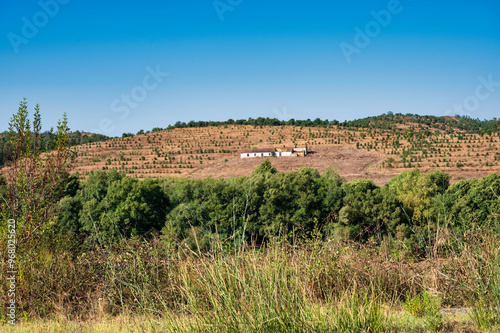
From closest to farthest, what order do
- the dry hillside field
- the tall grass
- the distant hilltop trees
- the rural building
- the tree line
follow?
the tall grass < the tree line < the dry hillside field < the rural building < the distant hilltop trees

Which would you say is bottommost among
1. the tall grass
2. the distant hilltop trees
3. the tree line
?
the tree line

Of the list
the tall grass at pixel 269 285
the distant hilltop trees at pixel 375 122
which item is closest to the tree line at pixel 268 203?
the tall grass at pixel 269 285

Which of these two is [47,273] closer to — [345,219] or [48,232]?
[48,232]

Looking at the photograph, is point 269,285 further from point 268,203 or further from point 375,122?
point 375,122

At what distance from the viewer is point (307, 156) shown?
305 feet

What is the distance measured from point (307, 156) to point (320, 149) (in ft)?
29.5

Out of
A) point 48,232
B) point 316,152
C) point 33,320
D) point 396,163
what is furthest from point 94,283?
point 316,152

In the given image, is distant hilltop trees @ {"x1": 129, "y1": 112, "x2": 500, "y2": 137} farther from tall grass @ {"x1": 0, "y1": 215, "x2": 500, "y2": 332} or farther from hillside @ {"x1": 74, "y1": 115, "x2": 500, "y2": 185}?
tall grass @ {"x1": 0, "y1": 215, "x2": 500, "y2": 332}

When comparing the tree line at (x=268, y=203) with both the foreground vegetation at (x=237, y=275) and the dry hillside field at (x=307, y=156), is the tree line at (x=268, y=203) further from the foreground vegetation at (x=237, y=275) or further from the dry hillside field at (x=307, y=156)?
the dry hillside field at (x=307, y=156)

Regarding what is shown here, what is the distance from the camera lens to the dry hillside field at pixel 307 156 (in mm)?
78250

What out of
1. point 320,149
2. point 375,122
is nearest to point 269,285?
point 320,149

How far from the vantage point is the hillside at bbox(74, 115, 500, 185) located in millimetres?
79375

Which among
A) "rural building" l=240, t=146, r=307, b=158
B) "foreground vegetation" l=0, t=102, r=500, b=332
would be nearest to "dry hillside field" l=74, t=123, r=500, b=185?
"rural building" l=240, t=146, r=307, b=158

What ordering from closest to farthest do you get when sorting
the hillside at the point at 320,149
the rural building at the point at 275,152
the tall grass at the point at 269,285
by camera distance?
1. the tall grass at the point at 269,285
2. the hillside at the point at 320,149
3. the rural building at the point at 275,152
